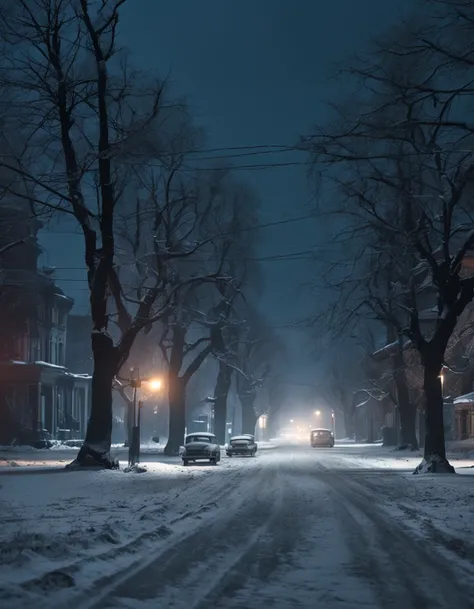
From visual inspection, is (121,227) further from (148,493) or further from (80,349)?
(80,349)

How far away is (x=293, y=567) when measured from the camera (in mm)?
11000

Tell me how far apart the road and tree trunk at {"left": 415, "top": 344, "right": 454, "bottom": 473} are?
1461cm

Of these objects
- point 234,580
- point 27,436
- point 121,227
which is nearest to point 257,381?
point 27,436

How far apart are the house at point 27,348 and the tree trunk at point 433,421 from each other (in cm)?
3121

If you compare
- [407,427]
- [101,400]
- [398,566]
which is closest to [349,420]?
[407,427]

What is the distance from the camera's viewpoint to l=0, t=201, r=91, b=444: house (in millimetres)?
62500

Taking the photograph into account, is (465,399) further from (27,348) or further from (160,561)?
(160,561)

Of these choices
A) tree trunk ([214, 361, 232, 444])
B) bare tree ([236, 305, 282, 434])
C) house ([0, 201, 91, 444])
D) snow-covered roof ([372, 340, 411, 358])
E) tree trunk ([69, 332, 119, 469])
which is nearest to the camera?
tree trunk ([69, 332, 119, 469])

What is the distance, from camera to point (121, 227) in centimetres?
4272

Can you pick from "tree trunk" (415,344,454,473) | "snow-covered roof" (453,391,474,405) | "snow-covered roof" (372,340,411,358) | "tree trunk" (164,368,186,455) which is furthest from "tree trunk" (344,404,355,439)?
"tree trunk" (415,344,454,473)

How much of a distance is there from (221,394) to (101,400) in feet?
106

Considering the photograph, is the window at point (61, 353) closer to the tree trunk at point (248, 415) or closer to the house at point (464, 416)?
the tree trunk at point (248, 415)

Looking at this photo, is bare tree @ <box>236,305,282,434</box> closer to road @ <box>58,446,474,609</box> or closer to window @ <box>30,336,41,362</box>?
window @ <box>30,336,41,362</box>

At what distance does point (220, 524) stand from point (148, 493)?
7426 mm
